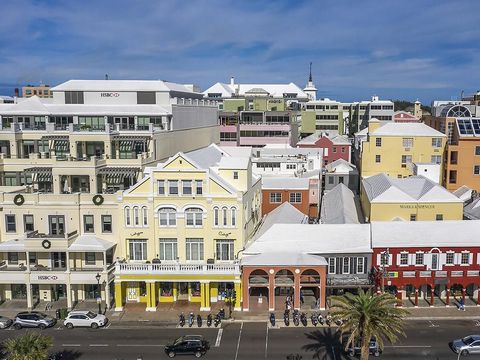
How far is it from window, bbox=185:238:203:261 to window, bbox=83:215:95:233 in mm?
11113

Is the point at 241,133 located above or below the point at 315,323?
above

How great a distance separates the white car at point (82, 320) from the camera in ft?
167

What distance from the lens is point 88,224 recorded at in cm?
5800

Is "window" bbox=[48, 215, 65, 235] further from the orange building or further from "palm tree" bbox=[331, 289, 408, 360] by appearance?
the orange building

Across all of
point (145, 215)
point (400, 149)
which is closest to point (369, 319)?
point (145, 215)

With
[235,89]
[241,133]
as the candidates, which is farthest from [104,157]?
[235,89]

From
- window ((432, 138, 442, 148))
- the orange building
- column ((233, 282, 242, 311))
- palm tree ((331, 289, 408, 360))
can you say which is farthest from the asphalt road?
window ((432, 138, 442, 148))

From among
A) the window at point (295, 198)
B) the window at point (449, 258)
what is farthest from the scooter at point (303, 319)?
the window at point (295, 198)

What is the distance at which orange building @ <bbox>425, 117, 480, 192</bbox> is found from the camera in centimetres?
7781

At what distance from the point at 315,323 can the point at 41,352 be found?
84.6ft

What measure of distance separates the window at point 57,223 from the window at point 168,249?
11.5 meters

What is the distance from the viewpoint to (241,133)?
124500 millimetres

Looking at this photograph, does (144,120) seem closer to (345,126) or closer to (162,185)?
(162,185)

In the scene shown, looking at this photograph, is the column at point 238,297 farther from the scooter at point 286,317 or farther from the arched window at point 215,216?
the arched window at point 215,216
